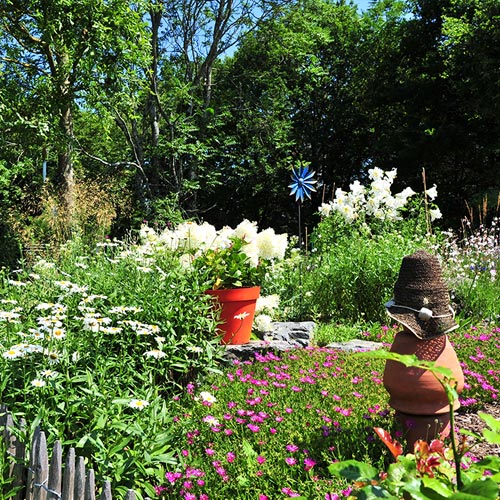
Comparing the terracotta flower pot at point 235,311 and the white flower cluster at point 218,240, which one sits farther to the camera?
the white flower cluster at point 218,240

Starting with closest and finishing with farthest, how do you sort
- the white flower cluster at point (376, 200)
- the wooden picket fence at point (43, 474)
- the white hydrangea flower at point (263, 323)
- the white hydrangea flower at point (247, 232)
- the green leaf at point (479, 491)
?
the green leaf at point (479, 491) → the wooden picket fence at point (43, 474) → the white hydrangea flower at point (247, 232) → the white hydrangea flower at point (263, 323) → the white flower cluster at point (376, 200)

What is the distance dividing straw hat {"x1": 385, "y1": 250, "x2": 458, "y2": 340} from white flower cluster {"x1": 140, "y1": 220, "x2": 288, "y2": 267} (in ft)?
6.84

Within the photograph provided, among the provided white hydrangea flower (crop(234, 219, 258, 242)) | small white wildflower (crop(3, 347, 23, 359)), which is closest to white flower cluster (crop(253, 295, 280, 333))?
white hydrangea flower (crop(234, 219, 258, 242))

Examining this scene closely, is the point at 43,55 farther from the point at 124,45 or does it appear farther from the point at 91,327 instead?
the point at 91,327

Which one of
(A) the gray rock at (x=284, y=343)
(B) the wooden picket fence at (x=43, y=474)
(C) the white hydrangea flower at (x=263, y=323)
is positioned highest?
(B) the wooden picket fence at (x=43, y=474)

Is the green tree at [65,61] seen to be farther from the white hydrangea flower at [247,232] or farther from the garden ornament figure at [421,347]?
the garden ornament figure at [421,347]

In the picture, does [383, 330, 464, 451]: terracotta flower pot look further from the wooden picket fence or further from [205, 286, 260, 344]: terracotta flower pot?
[205, 286, 260, 344]: terracotta flower pot

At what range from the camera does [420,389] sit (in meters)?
2.55

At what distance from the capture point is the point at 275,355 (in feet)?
14.3

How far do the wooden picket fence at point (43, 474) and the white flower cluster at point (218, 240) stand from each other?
2431 millimetres

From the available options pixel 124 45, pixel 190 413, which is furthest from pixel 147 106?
pixel 190 413

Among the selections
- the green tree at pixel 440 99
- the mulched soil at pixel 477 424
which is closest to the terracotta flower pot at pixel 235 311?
the mulched soil at pixel 477 424

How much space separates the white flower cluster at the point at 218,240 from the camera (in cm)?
468

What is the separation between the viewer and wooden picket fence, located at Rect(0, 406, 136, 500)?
6.54 feet
